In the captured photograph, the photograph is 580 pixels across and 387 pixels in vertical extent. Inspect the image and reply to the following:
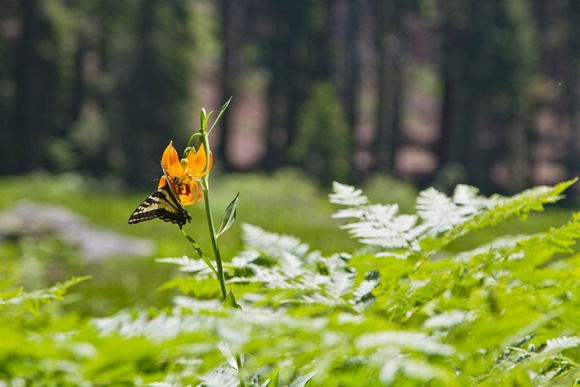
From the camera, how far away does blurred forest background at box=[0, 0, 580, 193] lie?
79.4 feet

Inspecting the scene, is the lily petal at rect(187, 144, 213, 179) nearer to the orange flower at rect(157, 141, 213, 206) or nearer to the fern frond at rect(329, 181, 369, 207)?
the orange flower at rect(157, 141, 213, 206)

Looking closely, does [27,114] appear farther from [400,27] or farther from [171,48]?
[400,27]

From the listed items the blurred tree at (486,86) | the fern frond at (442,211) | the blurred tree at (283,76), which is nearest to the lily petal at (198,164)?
→ the fern frond at (442,211)

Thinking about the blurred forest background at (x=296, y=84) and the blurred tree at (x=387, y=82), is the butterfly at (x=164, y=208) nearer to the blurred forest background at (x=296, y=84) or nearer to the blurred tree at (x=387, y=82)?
the blurred forest background at (x=296, y=84)

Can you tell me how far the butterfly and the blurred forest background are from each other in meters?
23.3

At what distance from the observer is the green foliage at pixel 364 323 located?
0.38 metres

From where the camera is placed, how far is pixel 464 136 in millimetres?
30688

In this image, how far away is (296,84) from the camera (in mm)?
30094

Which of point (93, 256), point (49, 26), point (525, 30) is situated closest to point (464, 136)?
point (525, 30)

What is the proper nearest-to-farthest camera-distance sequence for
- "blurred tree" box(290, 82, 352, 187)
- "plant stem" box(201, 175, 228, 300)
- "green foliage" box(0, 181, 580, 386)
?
1. "green foliage" box(0, 181, 580, 386)
2. "plant stem" box(201, 175, 228, 300)
3. "blurred tree" box(290, 82, 352, 187)

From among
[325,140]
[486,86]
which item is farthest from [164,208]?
[486,86]

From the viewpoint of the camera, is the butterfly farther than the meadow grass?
No

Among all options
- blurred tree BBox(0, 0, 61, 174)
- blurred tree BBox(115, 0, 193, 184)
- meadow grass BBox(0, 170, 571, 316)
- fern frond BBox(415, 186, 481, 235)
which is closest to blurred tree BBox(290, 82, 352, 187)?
meadow grass BBox(0, 170, 571, 316)

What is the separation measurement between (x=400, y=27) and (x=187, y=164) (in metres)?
33.1
